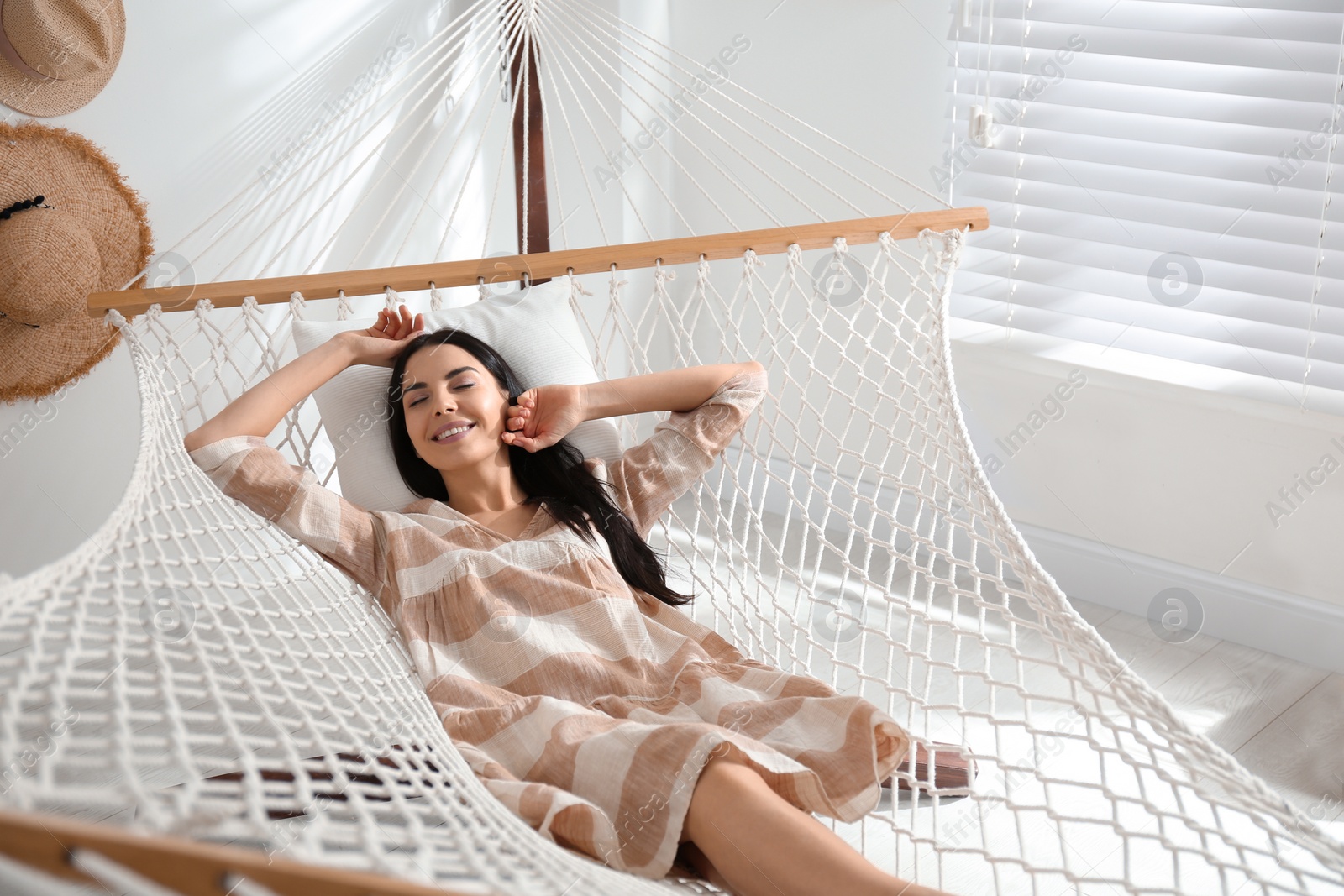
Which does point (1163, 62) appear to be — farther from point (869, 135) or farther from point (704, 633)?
point (704, 633)

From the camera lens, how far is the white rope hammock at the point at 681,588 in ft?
2.25

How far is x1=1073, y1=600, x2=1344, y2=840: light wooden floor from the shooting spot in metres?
1.50

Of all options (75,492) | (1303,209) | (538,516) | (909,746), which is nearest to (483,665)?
(538,516)

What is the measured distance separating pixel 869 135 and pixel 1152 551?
1009 mm

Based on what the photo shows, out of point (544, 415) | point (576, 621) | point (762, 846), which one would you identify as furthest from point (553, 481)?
point (762, 846)

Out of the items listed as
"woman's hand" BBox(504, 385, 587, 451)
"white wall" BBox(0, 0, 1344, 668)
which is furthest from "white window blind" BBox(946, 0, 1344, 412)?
A: "woman's hand" BBox(504, 385, 587, 451)

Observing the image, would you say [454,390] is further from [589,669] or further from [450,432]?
[589,669]

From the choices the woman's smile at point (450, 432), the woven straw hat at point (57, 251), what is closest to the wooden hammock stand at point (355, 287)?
the woman's smile at point (450, 432)

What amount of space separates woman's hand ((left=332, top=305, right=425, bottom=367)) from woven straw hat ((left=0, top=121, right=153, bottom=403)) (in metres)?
0.57

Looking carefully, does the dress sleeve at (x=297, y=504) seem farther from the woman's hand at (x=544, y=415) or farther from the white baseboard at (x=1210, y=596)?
the white baseboard at (x=1210, y=596)

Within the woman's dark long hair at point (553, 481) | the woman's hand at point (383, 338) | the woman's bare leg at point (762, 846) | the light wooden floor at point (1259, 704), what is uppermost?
the woman's hand at point (383, 338)

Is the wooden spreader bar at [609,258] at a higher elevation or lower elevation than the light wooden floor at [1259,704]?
higher

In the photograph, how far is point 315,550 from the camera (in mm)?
1240

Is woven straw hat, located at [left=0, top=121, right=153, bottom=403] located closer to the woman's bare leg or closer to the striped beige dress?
the striped beige dress
